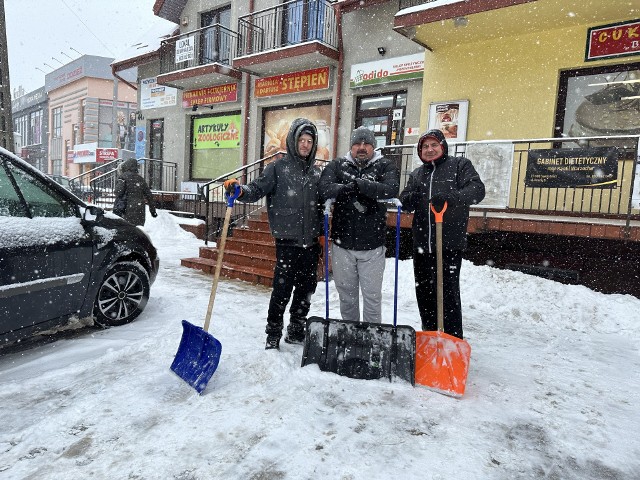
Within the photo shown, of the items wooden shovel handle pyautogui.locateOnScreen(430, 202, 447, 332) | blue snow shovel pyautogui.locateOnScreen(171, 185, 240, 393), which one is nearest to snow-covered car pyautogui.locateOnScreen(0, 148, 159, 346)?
blue snow shovel pyautogui.locateOnScreen(171, 185, 240, 393)

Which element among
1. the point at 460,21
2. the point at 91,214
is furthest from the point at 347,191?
the point at 460,21

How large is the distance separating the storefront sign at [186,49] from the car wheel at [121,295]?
10648 millimetres

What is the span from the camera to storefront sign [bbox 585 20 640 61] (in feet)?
20.9

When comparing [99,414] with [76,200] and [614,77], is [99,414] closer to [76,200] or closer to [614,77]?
[76,200]

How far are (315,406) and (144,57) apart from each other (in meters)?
15.8

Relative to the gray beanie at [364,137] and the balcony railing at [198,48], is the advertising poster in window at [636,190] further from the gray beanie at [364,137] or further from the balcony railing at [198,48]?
the balcony railing at [198,48]

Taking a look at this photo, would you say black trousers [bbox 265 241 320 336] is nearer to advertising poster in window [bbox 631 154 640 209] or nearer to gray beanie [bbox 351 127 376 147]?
gray beanie [bbox 351 127 376 147]

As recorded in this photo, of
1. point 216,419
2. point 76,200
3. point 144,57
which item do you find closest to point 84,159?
point 144,57

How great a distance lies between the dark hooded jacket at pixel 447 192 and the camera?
10.2ft

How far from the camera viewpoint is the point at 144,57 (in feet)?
48.3

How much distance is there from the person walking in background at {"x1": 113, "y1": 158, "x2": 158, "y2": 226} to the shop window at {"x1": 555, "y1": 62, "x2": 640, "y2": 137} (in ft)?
23.9

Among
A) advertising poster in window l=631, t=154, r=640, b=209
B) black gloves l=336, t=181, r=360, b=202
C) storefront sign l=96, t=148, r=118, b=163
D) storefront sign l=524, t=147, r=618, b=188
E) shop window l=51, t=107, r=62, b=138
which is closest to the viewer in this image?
black gloves l=336, t=181, r=360, b=202

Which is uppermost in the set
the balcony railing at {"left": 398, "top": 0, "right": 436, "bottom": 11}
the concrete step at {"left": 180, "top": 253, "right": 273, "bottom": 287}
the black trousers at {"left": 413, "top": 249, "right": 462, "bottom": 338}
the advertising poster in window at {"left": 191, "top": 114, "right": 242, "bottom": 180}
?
the balcony railing at {"left": 398, "top": 0, "right": 436, "bottom": 11}

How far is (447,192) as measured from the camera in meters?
3.19
